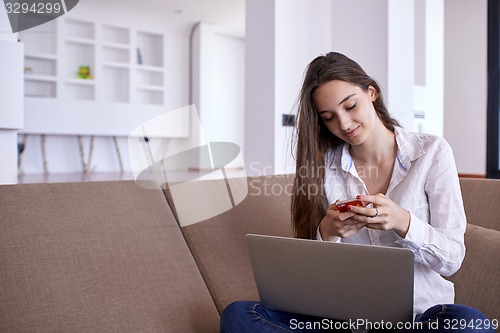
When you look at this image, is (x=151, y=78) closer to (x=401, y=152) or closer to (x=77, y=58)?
(x=77, y=58)

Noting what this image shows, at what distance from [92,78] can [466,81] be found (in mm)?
5353

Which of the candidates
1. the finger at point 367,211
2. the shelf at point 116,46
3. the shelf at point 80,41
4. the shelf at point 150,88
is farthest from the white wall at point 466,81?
the finger at point 367,211

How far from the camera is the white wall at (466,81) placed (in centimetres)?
644

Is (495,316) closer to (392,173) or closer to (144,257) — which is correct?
(392,173)

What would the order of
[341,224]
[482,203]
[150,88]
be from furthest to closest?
[150,88], [482,203], [341,224]

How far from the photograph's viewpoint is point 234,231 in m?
1.63

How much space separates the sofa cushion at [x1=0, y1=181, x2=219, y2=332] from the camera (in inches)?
45.8

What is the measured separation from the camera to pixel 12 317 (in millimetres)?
1105

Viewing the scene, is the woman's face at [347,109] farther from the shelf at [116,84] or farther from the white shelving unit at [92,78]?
the shelf at [116,84]

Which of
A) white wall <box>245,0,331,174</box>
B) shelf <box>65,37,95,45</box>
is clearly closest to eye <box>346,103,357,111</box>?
white wall <box>245,0,331,174</box>

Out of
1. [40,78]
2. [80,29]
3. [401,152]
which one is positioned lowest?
[401,152]

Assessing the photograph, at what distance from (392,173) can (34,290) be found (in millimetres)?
948

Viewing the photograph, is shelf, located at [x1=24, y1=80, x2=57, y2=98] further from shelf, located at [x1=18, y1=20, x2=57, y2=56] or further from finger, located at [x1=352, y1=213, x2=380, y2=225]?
finger, located at [x1=352, y1=213, x2=380, y2=225]

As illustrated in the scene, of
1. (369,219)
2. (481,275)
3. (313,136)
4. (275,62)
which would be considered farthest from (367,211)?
(275,62)
